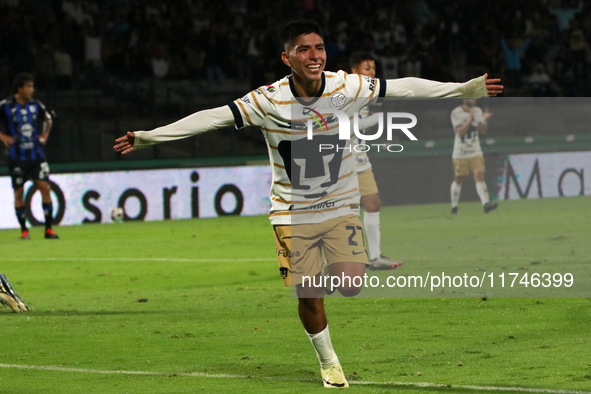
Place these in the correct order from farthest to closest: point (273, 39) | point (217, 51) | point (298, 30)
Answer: point (273, 39) < point (217, 51) < point (298, 30)

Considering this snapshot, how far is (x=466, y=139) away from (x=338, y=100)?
10.7 m

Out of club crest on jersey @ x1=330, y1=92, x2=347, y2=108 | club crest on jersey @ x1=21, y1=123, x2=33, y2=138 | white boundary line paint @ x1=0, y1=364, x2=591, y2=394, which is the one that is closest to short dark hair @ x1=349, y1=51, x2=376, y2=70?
club crest on jersey @ x1=330, y1=92, x2=347, y2=108

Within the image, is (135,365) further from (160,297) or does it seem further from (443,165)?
(443,165)

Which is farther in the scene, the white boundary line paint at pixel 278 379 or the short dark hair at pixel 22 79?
the short dark hair at pixel 22 79

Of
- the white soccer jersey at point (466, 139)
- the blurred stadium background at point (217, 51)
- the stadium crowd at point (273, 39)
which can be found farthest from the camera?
the stadium crowd at point (273, 39)

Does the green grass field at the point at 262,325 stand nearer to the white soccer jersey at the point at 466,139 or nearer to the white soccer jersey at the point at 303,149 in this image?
the white soccer jersey at the point at 303,149

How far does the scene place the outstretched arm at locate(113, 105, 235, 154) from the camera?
5.45 meters

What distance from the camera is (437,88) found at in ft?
18.7

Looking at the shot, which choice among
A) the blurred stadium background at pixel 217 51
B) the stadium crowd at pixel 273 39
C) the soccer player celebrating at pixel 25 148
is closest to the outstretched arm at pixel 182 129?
the soccer player celebrating at pixel 25 148

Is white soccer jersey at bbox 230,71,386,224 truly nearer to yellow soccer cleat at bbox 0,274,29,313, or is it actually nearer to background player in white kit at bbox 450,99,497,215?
yellow soccer cleat at bbox 0,274,29,313

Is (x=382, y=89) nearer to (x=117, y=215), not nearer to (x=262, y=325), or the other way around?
(x=262, y=325)

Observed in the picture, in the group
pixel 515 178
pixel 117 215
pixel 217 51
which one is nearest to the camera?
pixel 117 215

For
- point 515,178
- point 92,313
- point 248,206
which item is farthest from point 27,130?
point 515,178

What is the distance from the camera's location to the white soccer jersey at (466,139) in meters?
15.7
